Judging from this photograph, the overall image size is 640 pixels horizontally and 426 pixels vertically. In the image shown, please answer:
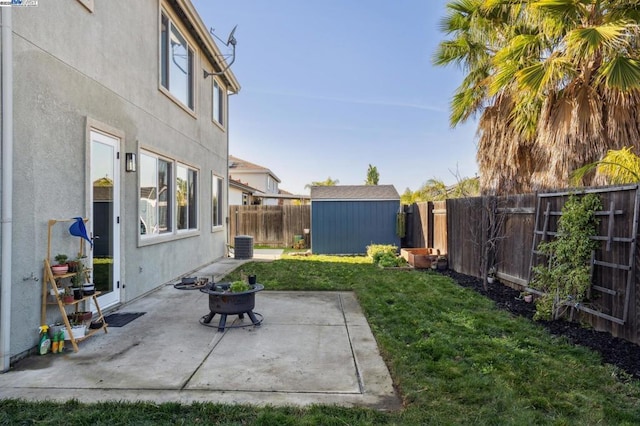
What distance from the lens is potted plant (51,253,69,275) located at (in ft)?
12.8

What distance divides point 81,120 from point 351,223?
942cm

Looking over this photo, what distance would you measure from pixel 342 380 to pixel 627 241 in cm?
333

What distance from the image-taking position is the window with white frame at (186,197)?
26.7ft

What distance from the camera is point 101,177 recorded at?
5141 mm

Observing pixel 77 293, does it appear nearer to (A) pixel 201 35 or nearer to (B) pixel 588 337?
(B) pixel 588 337

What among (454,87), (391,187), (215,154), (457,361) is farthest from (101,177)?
(391,187)

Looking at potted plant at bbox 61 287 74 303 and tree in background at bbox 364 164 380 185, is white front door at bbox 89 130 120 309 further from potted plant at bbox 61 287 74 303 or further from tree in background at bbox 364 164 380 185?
tree in background at bbox 364 164 380 185

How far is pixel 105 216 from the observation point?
5254 mm

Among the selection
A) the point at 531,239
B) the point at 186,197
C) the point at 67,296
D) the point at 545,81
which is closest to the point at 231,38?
the point at 186,197

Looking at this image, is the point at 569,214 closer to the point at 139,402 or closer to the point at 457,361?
the point at 457,361

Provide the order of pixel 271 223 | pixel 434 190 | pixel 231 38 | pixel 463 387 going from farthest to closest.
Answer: pixel 271 223 → pixel 434 190 → pixel 231 38 → pixel 463 387

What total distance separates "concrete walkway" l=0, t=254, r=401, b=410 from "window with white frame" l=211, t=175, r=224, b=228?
5.85 m

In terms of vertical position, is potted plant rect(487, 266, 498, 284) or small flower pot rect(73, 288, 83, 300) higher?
small flower pot rect(73, 288, 83, 300)

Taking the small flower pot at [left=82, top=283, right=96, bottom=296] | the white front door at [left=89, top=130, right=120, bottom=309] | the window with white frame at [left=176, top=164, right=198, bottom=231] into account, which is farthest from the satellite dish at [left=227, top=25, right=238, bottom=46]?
the small flower pot at [left=82, top=283, right=96, bottom=296]
